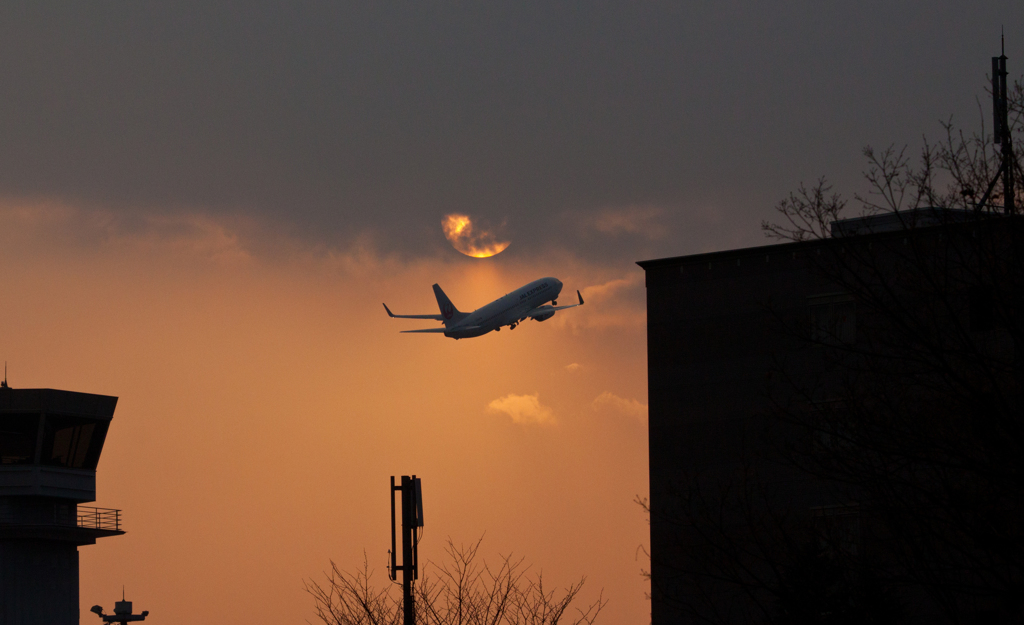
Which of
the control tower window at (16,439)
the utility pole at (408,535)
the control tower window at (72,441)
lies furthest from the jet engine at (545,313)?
Result: the utility pole at (408,535)

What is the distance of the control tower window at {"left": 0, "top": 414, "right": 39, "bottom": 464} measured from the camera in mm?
102838

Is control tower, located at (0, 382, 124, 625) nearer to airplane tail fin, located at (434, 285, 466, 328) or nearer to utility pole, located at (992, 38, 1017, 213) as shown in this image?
airplane tail fin, located at (434, 285, 466, 328)

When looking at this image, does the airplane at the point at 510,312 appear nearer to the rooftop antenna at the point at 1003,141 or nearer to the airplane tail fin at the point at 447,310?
the airplane tail fin at the point at 447,310

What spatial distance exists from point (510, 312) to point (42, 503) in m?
58.6

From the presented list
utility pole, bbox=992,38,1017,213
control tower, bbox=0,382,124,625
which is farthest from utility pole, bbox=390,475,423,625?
control tower, bbox=0,382,124,625

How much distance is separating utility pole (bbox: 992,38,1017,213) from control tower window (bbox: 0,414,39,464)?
8885cm

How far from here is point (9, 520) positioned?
102312 mm

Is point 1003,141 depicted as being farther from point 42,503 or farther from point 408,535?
point 42,503

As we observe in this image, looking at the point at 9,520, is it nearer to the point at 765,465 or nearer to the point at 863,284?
the point at 765,465

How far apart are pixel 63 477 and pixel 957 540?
307 ft

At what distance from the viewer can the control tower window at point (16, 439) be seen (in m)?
103

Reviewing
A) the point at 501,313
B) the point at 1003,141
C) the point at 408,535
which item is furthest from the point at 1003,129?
the point at 501,313

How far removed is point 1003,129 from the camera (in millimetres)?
24969

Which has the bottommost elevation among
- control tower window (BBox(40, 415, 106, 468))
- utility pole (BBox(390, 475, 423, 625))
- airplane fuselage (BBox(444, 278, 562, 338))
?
utility pole (BBox(390, 475, 423, 625))
